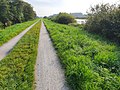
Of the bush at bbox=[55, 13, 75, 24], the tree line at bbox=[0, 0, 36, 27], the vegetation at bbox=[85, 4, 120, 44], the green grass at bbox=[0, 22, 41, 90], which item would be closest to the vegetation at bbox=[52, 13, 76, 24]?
the bush at bbox=[55, 13, 75, 24]

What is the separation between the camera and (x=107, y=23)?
1714 centimetres

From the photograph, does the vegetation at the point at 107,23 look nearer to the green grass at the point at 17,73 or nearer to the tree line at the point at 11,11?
the green grass at the point at 17,73

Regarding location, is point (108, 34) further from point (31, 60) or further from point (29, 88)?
point (29, 88)

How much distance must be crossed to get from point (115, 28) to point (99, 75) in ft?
31.2

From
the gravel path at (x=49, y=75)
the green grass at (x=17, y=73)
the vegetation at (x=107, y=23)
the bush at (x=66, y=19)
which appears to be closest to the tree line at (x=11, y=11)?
the bush at (x=66, y=19)

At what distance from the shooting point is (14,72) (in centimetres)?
747

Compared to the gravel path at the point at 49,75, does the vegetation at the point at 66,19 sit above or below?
below

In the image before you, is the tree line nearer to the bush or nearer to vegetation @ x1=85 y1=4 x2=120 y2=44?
the bush

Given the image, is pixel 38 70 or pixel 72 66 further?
pixel 38 70

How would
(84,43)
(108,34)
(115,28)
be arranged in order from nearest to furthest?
(84,43)
(115,28)
(108,34)

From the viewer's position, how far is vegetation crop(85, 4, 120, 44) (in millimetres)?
15330

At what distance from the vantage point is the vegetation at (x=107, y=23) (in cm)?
1533

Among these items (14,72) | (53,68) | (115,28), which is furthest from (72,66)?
(115,28)

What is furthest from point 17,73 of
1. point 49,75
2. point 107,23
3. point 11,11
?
point 11,11
